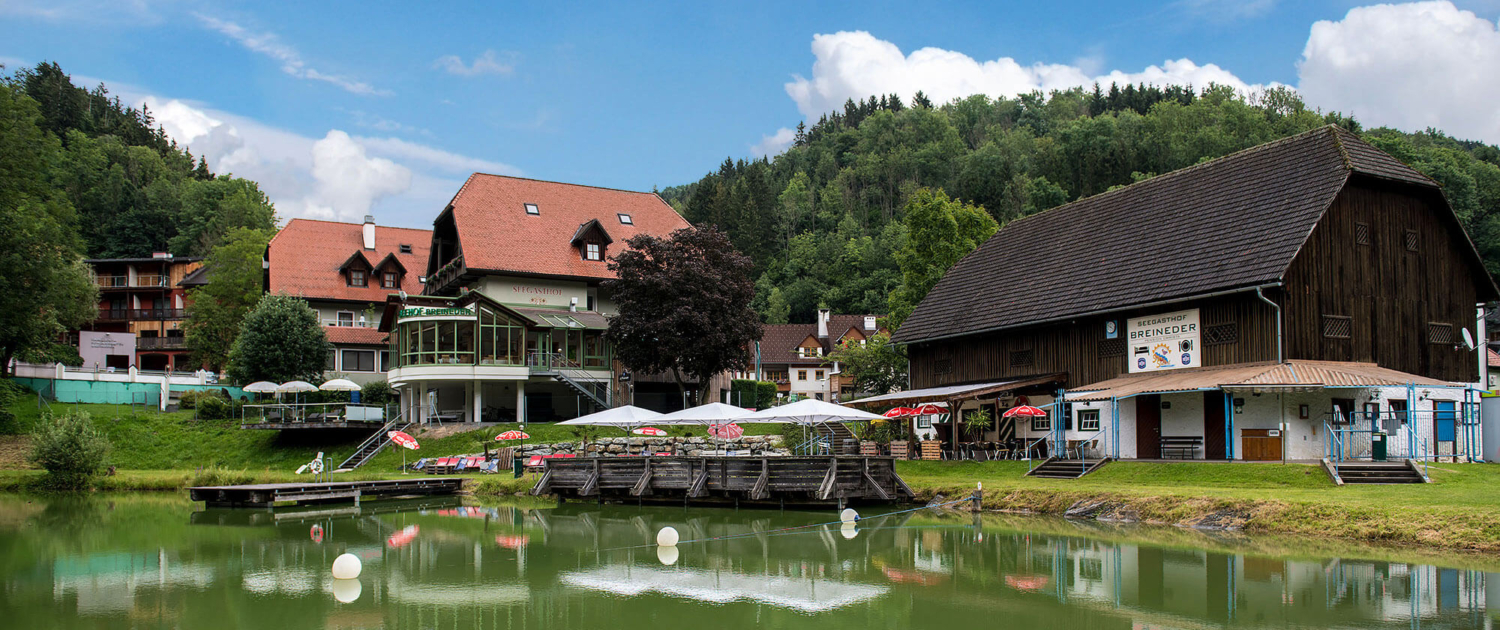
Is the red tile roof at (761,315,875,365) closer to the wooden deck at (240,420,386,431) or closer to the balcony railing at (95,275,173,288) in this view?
the wooden deck at (240,420,386,431)

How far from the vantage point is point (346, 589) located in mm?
15594

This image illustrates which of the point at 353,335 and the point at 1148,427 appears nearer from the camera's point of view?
the point at 1148,427

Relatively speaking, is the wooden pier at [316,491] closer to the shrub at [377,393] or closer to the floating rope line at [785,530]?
the shrub at [377,393]

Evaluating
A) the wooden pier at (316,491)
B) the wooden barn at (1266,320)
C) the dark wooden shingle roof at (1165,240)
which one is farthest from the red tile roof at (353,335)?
the wooden barn at (1266,320)

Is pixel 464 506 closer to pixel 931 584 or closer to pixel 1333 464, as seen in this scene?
pixel 931 584

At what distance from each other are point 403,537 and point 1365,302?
2397cm

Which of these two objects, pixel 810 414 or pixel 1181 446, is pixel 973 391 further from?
pixel 1181 446

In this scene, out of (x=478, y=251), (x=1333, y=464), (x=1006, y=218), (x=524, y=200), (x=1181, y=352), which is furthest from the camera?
(x=1006, y=218)

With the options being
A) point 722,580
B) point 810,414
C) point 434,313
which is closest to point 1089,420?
point 810,414

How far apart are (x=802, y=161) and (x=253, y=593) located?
397ft

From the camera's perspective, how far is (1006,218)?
87188mm

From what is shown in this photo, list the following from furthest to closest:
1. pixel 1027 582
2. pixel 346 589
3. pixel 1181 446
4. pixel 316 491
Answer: pixel 316 491 < pixel 1181 446 < pixel 346 589 < pixel 1027 582

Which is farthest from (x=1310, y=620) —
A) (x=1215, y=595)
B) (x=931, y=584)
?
(x=931, y=584)

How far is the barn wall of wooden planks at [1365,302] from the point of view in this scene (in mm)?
26125
